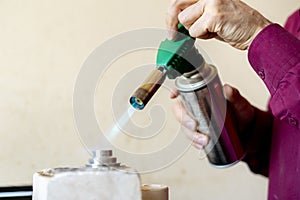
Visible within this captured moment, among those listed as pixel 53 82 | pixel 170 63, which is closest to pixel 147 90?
pixel 170 63

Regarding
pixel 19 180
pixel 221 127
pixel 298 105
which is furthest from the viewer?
pixel 19 180

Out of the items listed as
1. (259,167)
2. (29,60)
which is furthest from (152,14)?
(259,167)

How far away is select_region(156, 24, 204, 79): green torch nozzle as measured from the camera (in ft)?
1.23

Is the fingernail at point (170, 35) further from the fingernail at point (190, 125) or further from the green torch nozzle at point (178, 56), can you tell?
the fingernail at point (190, 125)

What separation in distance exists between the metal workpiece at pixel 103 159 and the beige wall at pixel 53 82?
435 mm

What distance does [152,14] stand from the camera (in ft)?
2.70

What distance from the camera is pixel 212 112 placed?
0.45 meters

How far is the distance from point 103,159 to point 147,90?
0.07 m

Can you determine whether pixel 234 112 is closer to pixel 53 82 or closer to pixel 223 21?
pixel 223 21

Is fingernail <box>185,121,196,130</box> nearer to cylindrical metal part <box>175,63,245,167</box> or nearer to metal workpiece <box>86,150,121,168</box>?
cylindrical metal part <box>175,63,245,167</box>

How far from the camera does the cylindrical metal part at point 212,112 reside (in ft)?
1.38

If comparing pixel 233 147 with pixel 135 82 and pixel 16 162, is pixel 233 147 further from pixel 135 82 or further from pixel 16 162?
pixel 16 162

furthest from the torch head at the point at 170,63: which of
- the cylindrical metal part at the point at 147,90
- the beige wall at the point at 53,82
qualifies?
the beige wall at the point at 53,82

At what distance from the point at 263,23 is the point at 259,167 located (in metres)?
0.27
